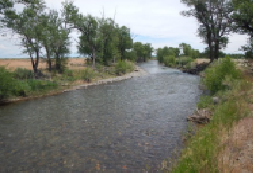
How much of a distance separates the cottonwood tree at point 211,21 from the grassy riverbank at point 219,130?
2935 centimetres

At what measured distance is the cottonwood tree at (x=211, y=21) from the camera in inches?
1628

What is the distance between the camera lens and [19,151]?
9.37m

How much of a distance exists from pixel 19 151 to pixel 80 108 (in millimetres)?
8022

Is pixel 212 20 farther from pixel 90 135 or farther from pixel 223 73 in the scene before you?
pixel 90 135

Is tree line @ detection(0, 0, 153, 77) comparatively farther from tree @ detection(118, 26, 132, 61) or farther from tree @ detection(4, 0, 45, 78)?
tree @ detection(118, 26, 132, 61)

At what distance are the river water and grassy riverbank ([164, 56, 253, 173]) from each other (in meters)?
1.69

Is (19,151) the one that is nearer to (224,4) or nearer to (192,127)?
(192,127)

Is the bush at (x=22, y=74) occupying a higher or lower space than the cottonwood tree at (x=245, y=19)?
lower

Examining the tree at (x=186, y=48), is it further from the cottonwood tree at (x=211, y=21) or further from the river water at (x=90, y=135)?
the river water at (x=90, y=135)

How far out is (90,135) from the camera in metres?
11.2

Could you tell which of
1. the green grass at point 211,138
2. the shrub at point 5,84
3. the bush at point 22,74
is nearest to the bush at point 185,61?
the bush at point 22,74

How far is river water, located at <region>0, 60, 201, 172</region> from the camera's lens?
→ 8.20 metres

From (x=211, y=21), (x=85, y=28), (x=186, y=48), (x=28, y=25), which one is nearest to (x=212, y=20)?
(x=211, y=21)

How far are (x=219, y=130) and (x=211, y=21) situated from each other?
41837mm
